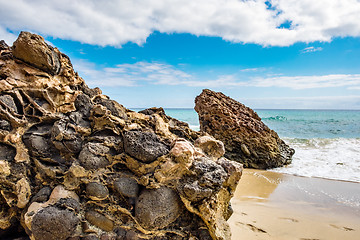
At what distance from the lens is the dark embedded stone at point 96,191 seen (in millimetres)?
2170

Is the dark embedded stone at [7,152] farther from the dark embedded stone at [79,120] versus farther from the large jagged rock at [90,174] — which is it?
the dark embedded stone at [79,120]

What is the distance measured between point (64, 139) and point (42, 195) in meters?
0.57

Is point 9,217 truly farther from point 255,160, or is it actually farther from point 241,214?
point 255,160

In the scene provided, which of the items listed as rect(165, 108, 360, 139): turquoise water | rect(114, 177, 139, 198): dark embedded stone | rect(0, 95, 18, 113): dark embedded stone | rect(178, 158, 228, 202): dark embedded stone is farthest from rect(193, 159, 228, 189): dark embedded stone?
rect(165, 108, 360, 139): turquoise water

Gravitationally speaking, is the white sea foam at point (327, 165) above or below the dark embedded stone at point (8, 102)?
below

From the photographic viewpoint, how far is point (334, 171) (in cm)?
610

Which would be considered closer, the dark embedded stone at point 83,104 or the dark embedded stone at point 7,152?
the dark embedded stone at point 7,152

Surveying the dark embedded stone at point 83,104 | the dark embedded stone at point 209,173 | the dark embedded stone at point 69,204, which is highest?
the dark embedded stone at point 83,104

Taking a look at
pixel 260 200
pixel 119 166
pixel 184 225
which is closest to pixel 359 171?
pixel 260 200

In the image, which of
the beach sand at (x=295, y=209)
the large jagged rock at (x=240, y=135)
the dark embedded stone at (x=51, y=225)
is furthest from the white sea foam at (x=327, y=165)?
the dark embedded stone at (x=51, y=225)

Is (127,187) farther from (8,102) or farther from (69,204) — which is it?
(8,102)

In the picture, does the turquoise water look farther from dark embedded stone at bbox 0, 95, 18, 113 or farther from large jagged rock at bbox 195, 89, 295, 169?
dark embedded stone at bbox 0, 95, 18, 113

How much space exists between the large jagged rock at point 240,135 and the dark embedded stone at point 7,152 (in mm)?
5764

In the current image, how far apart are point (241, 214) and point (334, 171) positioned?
14.0 feet
